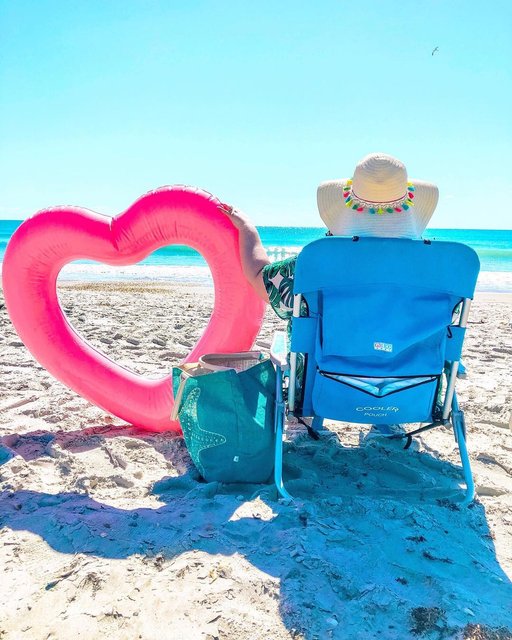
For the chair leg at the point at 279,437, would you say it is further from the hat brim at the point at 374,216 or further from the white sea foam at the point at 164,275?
the white sea foam at the point at 164,275

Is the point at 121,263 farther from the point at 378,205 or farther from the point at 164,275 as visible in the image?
the point at 164,275

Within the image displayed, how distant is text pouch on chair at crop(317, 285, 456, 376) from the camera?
7.26 feet

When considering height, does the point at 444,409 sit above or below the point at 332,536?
above

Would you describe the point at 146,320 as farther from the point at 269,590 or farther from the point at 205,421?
the point at 269,590

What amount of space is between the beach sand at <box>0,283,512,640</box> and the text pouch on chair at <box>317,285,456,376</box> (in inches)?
22.4

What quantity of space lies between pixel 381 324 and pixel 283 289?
18.3 inches

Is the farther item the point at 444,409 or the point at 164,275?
the point at 164,275

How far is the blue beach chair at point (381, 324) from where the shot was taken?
2166 millimetres

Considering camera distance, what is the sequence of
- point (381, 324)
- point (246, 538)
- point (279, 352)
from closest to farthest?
point (246, 538)
point (381, 324)
point (279, 352)

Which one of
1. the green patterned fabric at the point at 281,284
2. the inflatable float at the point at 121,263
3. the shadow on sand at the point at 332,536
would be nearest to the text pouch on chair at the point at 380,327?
the green patterned fabric at the point at 281,284

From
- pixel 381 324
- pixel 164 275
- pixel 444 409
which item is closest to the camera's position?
pixel 381 324

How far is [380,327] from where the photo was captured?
7.27ft

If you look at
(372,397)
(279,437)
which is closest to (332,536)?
(279,437)

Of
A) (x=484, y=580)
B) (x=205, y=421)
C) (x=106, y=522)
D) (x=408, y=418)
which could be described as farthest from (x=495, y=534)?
(x=106, y=522)
